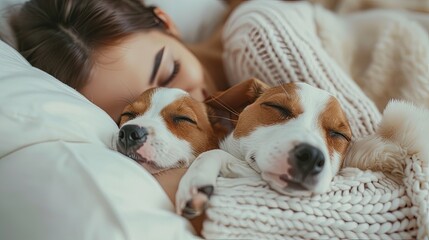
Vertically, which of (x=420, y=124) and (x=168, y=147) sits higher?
(x=420, y=124)

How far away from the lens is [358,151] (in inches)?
40.4

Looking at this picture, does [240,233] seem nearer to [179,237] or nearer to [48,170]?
[179,237]

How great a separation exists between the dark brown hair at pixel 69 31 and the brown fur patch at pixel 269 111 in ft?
1.67

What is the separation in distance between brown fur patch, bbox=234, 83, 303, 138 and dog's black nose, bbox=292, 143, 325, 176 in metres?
0.14

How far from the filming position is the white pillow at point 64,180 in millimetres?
789

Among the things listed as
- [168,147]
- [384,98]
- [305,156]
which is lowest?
[384,98]

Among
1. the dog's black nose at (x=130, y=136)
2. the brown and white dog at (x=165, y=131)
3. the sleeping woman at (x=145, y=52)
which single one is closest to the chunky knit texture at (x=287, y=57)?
the sleeping woman at (x=145, y=52)

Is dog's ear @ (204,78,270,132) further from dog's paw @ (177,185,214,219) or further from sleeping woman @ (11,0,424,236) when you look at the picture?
dog's paw @ (177,185,214,219)

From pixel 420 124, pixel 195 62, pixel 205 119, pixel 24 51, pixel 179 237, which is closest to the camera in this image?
pixel 179 237

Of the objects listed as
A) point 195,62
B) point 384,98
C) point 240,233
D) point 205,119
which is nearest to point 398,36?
point 384,98

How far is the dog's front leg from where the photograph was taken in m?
0.85

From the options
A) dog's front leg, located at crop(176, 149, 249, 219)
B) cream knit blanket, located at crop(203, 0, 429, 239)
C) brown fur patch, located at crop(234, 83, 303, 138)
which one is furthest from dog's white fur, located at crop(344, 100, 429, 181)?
dog's front leg, located at crop(176, 149, 249, 219)

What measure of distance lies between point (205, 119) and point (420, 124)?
1.60 ft

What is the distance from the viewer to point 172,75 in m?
1.44
